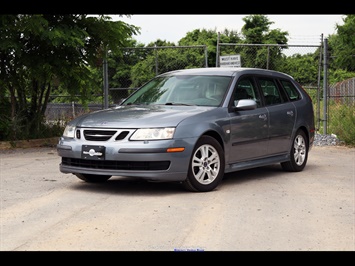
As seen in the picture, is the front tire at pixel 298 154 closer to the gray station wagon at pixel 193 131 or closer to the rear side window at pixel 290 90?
the gray station wagon at pixel 193 131

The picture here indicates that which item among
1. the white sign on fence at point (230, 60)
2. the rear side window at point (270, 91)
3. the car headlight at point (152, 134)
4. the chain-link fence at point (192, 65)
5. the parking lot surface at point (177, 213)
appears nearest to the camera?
the parking lot surface at point (177, 213)

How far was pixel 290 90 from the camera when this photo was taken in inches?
418

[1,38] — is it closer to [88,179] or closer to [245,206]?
[88,179]

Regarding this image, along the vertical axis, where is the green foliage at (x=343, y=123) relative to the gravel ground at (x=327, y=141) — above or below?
above

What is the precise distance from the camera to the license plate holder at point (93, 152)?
7711mm

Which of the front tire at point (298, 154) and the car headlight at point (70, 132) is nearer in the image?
the car headlight at point (70, 132)

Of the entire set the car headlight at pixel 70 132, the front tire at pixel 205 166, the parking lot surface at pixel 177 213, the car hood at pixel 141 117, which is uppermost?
the car hood at pixel 141 117

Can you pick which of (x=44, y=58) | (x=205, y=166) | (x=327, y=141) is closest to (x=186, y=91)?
(x=205, y=166)

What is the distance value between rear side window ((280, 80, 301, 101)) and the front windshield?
1726 millimetres

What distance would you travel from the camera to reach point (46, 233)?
5.54 metres

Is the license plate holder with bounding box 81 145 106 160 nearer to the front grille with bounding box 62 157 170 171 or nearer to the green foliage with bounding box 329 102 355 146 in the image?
the front grille with bounding box 62 157 170 171

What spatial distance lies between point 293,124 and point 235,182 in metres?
1.75

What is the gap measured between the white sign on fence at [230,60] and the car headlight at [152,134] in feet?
31.1

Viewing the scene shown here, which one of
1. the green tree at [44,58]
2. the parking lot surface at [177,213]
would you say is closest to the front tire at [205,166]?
the parking lot surface at [177,213]
